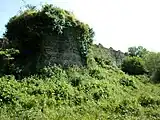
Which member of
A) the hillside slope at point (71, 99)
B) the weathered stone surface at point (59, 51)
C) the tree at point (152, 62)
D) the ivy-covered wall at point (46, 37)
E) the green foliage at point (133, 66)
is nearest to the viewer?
the hillside slope at point (71, 99)

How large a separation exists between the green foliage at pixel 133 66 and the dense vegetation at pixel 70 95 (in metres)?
13.6

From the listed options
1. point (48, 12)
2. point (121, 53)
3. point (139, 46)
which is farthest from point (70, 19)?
point (139, 46)

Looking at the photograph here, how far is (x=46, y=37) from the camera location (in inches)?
813

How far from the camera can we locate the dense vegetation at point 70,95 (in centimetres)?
1425

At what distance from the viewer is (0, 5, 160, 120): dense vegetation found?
46.8 ft

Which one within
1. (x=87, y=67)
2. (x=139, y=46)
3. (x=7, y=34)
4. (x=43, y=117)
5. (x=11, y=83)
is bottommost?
(x=43, y=117)

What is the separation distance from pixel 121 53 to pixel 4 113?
3164 centimetres

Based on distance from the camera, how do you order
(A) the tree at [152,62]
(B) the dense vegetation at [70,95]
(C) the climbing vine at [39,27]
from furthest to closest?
1. (A) the tree at [152,62]
2. (C) the climbing vine at [39,27]
3. (B) the dense vegetation at [70,95]

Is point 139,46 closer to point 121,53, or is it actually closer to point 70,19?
point 121,53

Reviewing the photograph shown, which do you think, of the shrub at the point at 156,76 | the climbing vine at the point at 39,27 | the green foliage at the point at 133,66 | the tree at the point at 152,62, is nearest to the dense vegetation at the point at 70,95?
the climbing vine at the point at 39,27

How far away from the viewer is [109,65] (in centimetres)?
2809

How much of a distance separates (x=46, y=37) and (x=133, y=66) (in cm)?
1897

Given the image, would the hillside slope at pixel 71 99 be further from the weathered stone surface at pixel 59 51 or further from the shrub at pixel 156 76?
the shrub at pixel 156 76

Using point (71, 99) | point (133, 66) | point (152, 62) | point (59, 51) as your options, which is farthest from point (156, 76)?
point (71, 99)
